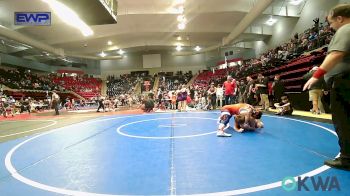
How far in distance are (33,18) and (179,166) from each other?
16.9m

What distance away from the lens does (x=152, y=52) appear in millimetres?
43625

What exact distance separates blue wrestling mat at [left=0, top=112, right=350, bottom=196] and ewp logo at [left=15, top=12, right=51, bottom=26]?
37.3ft

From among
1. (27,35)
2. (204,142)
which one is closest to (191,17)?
Answer: (27,35)

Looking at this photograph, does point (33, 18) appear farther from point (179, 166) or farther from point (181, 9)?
point (179, 166)

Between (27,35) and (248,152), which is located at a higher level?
(27,35)

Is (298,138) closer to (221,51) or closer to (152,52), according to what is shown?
(221,51)

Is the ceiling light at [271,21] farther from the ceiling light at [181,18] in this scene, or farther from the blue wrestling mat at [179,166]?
the blue wrestling mat at [179,166]

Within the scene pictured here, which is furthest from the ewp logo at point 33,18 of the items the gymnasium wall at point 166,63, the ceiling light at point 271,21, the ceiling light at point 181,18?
the gymnasium wall at point 166,63

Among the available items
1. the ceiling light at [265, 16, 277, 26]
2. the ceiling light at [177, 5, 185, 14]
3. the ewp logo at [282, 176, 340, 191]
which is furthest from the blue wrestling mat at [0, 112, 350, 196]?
the ceiling light at [265, 16, 277, 26]

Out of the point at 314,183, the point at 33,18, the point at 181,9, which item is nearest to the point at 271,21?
the point at 181,9

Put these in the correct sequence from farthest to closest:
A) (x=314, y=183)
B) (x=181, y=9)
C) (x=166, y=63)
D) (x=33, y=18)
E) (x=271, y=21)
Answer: (x=166, y=63), (x=271, y=21), (x=181, y=9), (x=33, y=18), (x=314, y=183)

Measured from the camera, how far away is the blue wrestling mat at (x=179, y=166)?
2590 millimetres

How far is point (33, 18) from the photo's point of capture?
1599 cm

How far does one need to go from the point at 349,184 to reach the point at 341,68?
1320 mm
